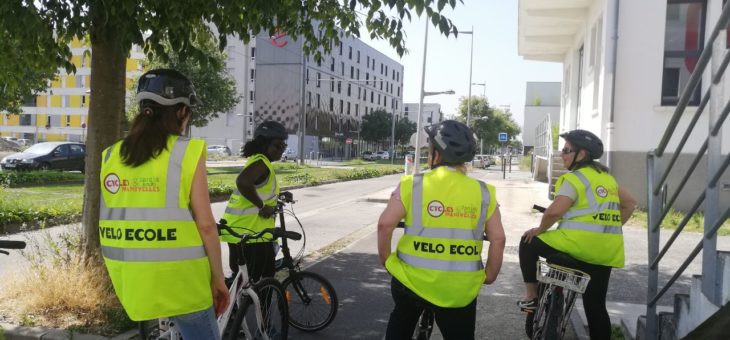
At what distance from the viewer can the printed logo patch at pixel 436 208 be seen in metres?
2.65

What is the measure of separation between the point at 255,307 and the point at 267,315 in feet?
1.06

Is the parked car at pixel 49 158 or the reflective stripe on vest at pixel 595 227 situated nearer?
the reflective stripe on vest at pixel 595 227

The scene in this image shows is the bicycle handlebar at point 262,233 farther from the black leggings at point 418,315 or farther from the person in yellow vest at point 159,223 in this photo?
the person in yellow vest at point 159,223

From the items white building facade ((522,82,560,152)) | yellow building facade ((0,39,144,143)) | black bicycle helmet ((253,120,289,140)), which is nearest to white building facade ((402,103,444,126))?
white building facade ((522,82,560,152))

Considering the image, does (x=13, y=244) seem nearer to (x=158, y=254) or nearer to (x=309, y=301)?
(x=158, y=254)

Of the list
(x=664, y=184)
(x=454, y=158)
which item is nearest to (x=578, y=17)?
(x=664, y=184)

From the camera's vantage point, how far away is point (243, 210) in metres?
4.09

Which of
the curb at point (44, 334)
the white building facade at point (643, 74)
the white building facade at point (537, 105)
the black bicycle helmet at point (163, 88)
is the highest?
the white building facade at point (537, 105)

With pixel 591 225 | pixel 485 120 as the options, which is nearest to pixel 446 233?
pixel 591 225

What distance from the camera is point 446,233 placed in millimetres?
2660

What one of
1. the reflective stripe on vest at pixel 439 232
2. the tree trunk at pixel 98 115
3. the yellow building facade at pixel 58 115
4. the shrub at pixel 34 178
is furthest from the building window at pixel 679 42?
the yellow building facade at pixel 58 115

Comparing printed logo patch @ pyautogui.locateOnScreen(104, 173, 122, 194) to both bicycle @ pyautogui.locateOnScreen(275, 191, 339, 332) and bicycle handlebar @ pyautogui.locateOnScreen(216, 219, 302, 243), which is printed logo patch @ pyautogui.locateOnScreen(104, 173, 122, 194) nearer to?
bicycle handlebar @ pyautogui.locateOnScreen(216, 219, 302, 243)

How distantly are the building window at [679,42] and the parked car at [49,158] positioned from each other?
66.8 feet

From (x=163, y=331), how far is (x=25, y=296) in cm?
270
